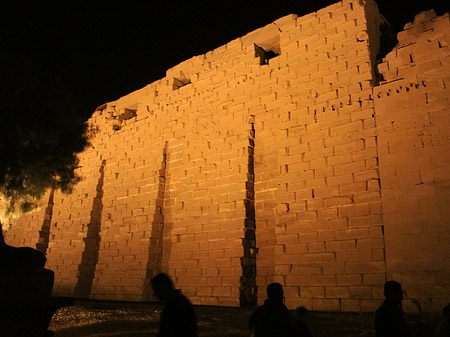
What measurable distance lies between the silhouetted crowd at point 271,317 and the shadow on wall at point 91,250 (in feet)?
31.6

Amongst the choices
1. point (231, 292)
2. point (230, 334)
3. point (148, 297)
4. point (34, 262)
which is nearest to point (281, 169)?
point (231, 292)

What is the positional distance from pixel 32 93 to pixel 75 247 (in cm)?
610

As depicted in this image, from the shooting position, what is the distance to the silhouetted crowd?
3.17 metres

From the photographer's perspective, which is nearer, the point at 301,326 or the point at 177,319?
the point at 177,319

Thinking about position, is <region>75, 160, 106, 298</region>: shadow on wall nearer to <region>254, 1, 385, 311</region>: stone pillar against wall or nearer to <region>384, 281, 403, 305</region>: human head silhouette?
<region>254, 1, 385, 311</region>: stone pillar against wall

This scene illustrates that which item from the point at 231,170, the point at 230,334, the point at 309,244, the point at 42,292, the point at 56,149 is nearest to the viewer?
the point at 42,292

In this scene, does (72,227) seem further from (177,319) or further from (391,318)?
(391,318)

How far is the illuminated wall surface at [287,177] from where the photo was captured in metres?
6.94

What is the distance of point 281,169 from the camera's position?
865 cm

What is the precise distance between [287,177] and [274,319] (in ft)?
17.1

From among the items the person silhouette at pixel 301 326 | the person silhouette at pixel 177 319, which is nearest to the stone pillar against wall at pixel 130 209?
the person silhouette at pixel 301 326

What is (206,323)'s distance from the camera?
6738 mm

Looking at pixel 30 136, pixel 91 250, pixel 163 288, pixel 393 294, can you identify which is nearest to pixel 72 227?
pixel 91 250

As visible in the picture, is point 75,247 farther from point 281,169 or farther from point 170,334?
point 170,334
